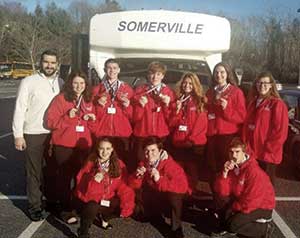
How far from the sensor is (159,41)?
284 inches

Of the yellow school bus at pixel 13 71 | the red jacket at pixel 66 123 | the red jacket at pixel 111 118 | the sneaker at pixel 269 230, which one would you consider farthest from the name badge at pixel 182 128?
the yellow school bus at pixel 13 71

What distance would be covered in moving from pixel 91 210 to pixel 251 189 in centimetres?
167

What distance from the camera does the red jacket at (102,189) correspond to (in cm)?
504

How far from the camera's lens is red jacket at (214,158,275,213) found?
4848 mm

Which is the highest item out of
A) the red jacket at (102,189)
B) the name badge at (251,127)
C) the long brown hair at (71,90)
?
the long brown hair at (71,90)

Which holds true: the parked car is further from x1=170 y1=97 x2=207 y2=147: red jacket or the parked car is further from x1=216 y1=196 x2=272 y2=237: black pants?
x1=216 y1=196 x2=272 y2=237: black pants

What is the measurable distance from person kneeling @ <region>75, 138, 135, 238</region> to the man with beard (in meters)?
0.66

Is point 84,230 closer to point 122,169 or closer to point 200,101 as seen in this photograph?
point 122,169

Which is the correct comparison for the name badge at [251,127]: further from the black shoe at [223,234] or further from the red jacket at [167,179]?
the black shoe at [223,234]

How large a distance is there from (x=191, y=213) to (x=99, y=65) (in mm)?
2935

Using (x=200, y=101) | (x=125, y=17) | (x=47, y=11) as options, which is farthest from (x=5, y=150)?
(x=47, y=11)

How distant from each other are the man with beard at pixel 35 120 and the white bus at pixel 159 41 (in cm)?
194

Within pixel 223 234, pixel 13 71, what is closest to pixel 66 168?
pixel 223 234

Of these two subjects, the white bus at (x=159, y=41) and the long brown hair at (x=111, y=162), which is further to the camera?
the white bus at (x=159, y=41)
